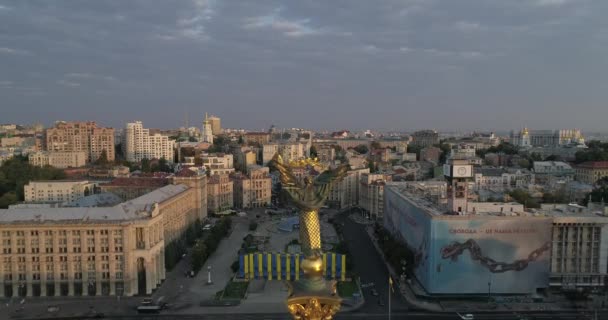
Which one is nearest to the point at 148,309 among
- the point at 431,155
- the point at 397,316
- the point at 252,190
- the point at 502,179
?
the point at 397,316

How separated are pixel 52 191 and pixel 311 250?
54630mm

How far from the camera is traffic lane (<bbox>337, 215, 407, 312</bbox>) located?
91.1ft

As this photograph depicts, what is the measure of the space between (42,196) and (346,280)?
124 feet

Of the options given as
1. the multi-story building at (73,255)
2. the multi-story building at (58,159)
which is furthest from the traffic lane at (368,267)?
the multi-story building at (58,159)

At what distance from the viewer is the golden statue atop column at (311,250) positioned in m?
5.91

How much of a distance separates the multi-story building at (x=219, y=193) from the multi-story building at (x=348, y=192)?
12.4 m

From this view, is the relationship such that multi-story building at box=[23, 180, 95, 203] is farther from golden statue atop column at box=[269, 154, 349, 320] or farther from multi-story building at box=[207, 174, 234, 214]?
golden statue atop column at box=[269, 154, 349, 320]

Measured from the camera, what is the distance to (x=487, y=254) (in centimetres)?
2798

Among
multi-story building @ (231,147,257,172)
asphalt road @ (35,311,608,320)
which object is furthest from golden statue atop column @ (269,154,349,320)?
multi-story building @ (231,147,257,172)

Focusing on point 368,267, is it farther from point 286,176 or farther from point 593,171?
point 593,171

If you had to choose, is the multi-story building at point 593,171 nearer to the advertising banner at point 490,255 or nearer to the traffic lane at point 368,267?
the traffic lane at point 368,267

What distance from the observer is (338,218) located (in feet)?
180

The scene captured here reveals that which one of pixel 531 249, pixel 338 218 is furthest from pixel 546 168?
pixel 531 249

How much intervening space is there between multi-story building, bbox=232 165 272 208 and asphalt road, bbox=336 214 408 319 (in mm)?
14888
